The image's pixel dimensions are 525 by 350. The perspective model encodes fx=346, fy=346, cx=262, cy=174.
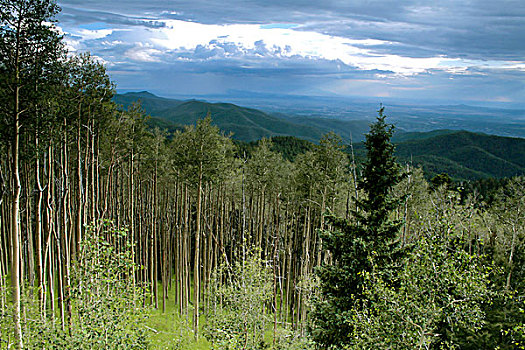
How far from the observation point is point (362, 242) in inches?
562

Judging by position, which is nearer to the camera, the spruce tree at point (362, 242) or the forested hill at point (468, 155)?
the spruce tree at point (362, 242)

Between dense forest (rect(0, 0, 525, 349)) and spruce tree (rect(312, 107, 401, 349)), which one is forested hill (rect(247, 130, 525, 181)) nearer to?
dense forest (rect(0, 0, 525, 349))

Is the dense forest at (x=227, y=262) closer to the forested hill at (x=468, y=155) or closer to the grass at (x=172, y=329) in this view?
the grass at (x=172, y=329)

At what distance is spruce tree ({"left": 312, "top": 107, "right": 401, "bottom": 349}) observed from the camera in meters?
14.7

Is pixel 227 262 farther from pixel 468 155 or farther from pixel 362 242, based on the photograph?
pixel 468 155

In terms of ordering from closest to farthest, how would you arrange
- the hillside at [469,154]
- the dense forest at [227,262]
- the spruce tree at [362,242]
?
the dense forest at [227,262]
the spruce tree at [362,242]
the hillside at [469,154]

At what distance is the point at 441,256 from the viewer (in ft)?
34.0

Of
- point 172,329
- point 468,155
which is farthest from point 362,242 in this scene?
point 468,155

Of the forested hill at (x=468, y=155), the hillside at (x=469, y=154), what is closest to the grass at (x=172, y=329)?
the forested hill at (x=468, y=155)

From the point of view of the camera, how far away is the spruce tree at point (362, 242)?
578 inches

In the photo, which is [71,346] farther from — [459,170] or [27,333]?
[459,170]

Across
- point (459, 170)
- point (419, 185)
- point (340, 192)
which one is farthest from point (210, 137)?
point (459, 170)

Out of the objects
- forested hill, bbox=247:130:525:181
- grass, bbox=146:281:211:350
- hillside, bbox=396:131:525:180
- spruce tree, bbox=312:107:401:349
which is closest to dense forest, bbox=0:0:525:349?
spruce tree, bbox=312:107:401:349

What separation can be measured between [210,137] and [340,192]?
1309 cm
